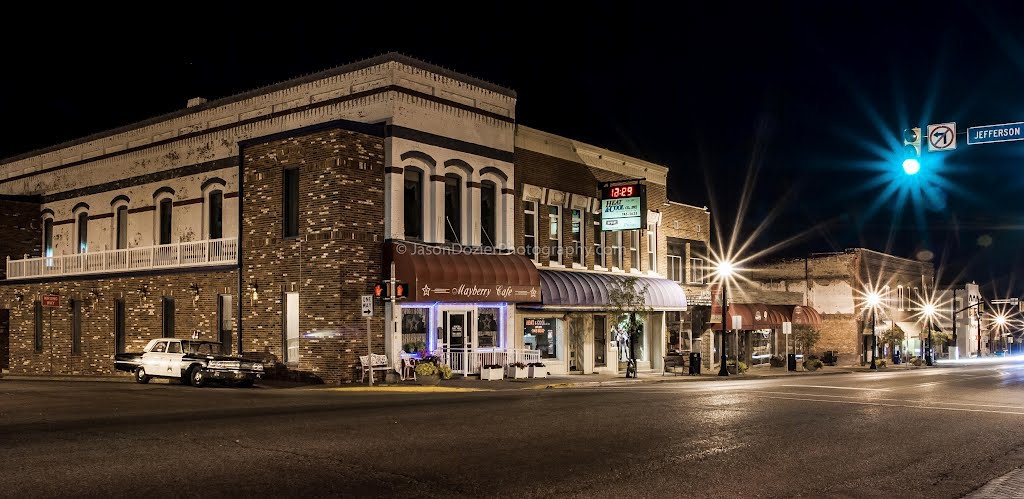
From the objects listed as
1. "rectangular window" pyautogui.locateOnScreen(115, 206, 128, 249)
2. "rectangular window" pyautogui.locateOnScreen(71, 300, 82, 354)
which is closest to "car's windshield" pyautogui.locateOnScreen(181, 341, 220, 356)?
"rectangular window" pyautogui.locateOnScreen(115, 206, 128, 249)

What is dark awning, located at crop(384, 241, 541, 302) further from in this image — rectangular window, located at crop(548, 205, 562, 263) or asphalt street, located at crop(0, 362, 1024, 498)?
asphalt street, located at crop(0, 362, 1024, 498)

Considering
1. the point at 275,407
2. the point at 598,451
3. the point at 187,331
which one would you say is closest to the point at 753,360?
the point at 187,331

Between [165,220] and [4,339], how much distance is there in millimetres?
11951

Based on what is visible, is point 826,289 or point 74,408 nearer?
point 74,408

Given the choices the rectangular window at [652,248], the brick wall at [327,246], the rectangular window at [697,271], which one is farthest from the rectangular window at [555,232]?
the rectangular window at [697,271]

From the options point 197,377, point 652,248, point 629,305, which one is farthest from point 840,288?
point 197,377

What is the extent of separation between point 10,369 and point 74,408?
25.9m

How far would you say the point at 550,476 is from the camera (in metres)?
10.4

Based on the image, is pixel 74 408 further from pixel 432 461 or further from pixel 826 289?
pixel 826 289

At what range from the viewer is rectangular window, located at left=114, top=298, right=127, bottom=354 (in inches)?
1383

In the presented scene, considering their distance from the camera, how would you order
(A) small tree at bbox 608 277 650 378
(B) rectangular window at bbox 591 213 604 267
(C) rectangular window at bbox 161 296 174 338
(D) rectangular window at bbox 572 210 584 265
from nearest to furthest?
(C) rectangular window at bbox 161 296 174 338 < (A) small tree at bbox 608 277 650 378 < (D) rectangular window at bbox 572 210 584 265 < (B) rectangular window at bbox 591 213 604 267

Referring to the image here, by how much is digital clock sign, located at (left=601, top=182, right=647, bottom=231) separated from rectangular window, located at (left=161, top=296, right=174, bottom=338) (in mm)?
16948

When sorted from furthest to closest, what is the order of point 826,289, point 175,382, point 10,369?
point 826,289 < point 10,369 < point 175,382

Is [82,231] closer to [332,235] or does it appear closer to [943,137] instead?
[332,235]
